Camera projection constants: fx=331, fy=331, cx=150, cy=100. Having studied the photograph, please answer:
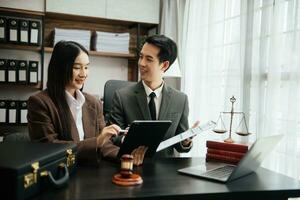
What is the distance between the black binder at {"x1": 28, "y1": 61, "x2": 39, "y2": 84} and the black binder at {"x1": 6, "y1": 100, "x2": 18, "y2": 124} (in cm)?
26

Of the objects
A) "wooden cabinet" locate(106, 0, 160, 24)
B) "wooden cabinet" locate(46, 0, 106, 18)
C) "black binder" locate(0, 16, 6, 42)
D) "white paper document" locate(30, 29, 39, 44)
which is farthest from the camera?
"wooden cabinet" locate(106, 0, 160, 24)

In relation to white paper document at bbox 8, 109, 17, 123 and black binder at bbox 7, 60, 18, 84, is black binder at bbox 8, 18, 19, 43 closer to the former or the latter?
black binder at bbox 7, 60, 18, 84

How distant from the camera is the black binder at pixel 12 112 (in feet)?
10.0

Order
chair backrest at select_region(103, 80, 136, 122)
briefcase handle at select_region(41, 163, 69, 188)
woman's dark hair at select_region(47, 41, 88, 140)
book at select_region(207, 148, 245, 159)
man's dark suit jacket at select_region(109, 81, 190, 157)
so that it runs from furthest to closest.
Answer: chair backrest at select_region(103, 80, 136, 122) → man's dark suit jacket at select_region(109, 81, 190, 157) → woman's dark hair at select_region(47, 41, 88, 140) → book at select_region(207, 148, 245, 159) → briefcase handle at select_region(41, 163, 69, 188)

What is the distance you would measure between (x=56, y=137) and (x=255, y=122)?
136 cm

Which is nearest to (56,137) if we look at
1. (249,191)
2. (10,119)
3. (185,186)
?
(185,186)

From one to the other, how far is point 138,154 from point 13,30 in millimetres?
2174

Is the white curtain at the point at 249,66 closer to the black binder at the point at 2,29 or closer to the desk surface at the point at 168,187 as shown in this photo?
the desk surface at the point at 168,187

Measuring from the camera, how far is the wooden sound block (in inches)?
43.8

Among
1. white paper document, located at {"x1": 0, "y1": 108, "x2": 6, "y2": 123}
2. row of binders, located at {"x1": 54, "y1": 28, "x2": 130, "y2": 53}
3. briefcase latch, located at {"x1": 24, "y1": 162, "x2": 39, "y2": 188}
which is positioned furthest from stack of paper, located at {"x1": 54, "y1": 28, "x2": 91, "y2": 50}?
briefcase latch, located at {"x1": 24, "y1": 162, "x2": 39, "y2": 188}

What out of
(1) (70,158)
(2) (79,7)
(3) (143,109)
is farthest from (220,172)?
(2) (79,7)

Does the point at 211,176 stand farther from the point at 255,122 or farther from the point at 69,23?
the point at 69,23

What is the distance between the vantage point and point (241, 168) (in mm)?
1261

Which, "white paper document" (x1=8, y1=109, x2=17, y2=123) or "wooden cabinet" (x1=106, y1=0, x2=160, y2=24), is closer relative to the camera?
"white paper document" (x1=8, y1=109, x2=17, y2=123)
